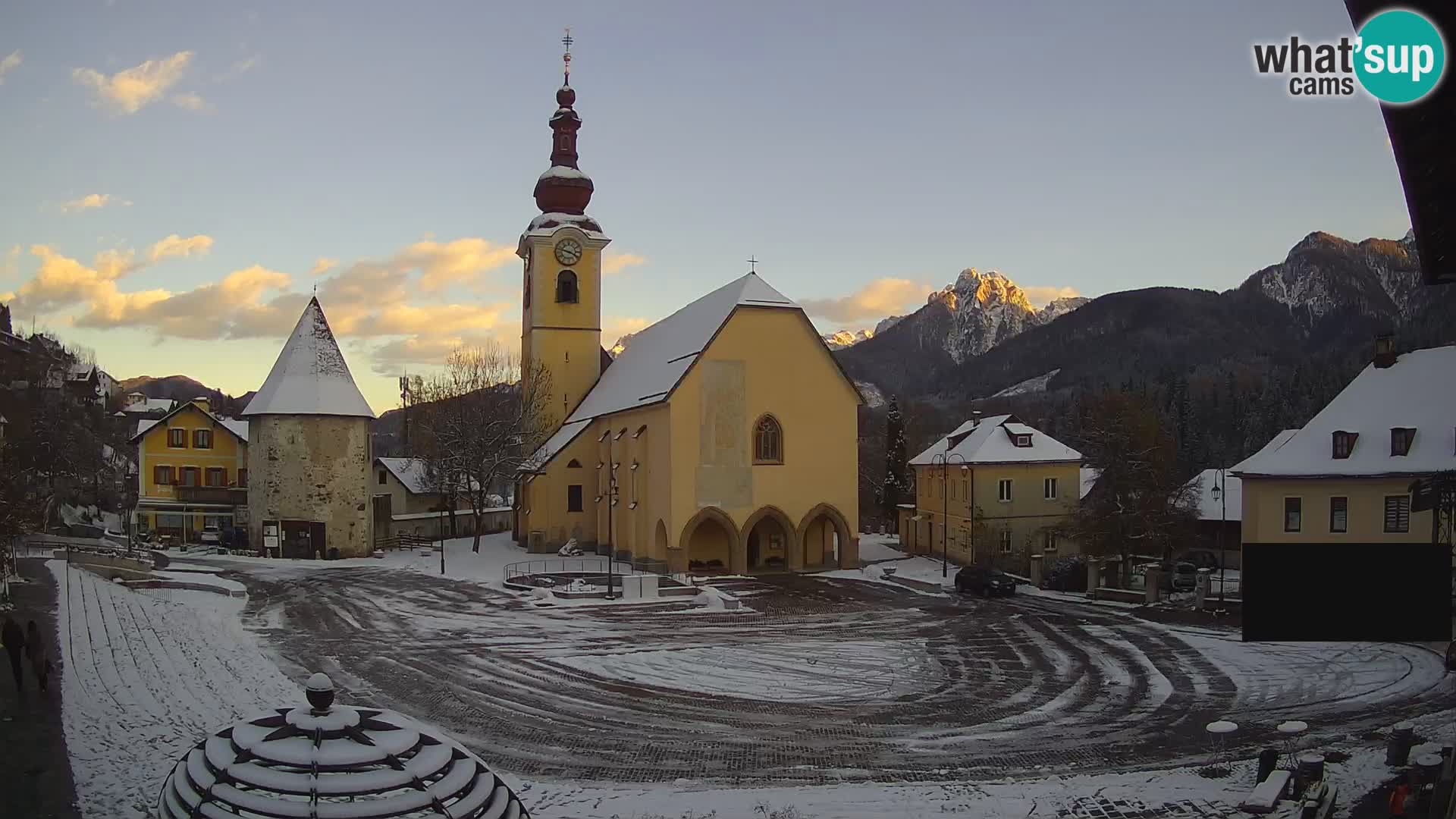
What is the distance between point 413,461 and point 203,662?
43777mm

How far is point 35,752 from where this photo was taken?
1342 cm

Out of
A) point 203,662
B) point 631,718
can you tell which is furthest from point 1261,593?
point 203,662

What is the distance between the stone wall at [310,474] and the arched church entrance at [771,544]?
702 inches

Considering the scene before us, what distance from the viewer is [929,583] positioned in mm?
37938

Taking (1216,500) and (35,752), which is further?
(1216,500)

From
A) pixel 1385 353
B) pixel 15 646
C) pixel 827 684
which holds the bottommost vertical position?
pixel 827 684

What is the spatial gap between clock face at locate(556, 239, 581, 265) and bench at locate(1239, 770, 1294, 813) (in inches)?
1763

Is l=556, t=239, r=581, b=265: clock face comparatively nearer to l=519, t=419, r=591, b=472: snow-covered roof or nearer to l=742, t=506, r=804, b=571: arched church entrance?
l=519, t=419, r=591, b=472: snow-covered roof

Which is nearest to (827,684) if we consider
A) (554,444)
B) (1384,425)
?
(1384,425)

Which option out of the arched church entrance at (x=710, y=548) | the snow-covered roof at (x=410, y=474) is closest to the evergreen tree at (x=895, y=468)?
the arched church entrance at (x=710, y=548)

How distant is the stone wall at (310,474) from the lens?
44562 mm

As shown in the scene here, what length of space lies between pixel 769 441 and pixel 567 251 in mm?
18397

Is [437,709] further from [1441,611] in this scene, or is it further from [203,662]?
[1441,611]

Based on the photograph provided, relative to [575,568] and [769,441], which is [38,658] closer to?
[575,568]
